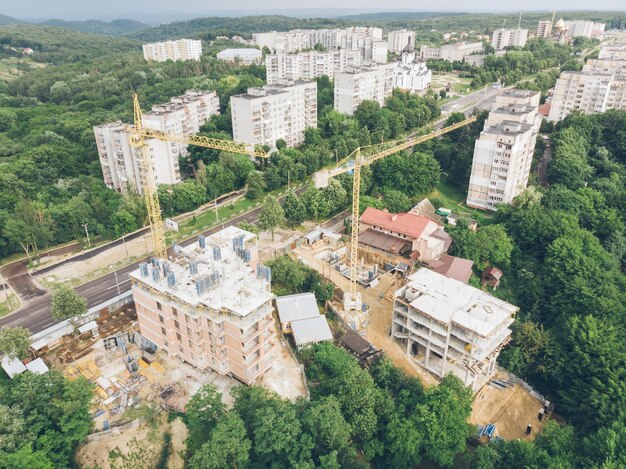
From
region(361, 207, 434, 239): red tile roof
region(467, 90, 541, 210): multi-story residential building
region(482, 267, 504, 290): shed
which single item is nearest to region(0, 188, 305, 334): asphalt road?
region(361, 207, 434, 239): red tile roof

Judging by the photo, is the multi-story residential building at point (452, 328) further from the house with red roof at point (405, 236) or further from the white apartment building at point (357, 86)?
the white apartment building at point (357, 86)

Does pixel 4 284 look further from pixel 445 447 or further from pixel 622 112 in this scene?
pixel 622 112

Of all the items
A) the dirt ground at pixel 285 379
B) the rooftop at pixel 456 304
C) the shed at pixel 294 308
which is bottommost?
the dirt ground at pixel 285 379

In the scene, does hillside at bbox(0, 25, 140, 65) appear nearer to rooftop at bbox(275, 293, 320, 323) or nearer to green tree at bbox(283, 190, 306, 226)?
green tree at bbox(283, 190, 306, 226)

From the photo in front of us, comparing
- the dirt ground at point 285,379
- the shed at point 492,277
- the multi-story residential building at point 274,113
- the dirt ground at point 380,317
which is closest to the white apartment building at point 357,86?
the multi-story residential building at point 274,113

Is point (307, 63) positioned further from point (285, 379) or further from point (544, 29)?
point (544, 29)

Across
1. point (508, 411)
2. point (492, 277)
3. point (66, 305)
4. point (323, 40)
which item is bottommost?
point (508, 411)

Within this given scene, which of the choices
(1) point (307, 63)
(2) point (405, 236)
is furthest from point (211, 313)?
(1) point (307, 63)
